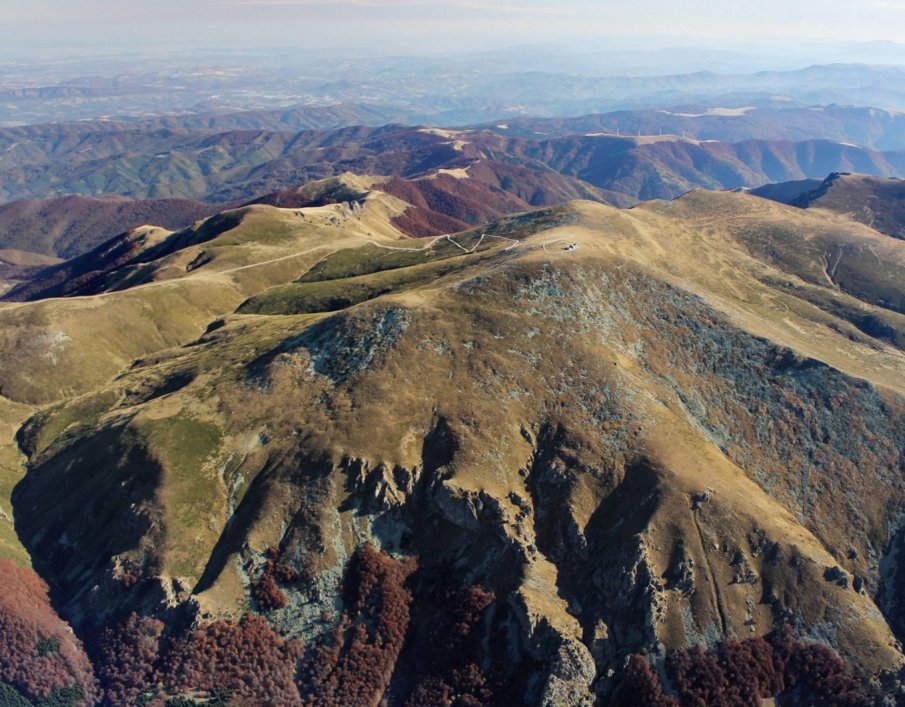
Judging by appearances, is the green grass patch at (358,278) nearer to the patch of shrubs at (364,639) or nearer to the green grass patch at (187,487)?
the green grass patch at (187,487)

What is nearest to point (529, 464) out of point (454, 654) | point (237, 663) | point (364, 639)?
point (454, 654)

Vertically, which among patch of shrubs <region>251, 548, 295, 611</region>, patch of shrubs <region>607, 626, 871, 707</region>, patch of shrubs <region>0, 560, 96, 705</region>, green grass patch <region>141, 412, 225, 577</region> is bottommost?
patch of shrubs <region>0, 560, 96, 705</region>

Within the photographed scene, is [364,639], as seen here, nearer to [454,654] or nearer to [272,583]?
[454,654]

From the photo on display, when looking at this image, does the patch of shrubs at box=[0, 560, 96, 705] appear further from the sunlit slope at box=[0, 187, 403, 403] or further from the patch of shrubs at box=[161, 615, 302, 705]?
the sunlit slope at box=[0, 187, 403, 403]

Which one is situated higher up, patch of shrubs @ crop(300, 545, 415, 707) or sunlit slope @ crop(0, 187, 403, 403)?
sunlit slope @ crop(0, 187, 403, 403)

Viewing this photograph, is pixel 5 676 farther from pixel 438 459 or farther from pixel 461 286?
pixel 461 286

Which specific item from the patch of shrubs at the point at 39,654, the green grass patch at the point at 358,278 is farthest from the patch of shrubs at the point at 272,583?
the green grass patch at the point at 358,278

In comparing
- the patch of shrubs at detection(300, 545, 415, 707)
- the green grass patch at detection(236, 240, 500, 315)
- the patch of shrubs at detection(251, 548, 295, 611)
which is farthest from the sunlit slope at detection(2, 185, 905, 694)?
the green grass patch at detection(236, 240, 500, 315)

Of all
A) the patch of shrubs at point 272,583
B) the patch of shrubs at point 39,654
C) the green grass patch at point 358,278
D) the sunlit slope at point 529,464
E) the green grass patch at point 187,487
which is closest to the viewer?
the patch of shrubs at point 39,654
